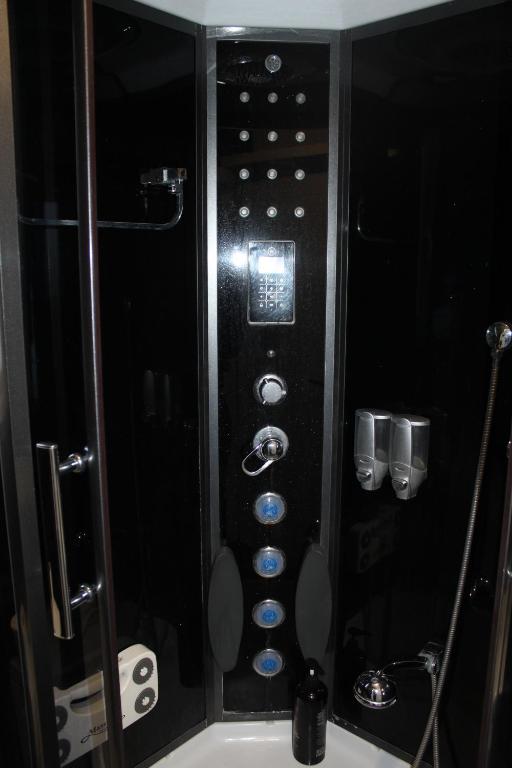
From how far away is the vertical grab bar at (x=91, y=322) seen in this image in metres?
0.71

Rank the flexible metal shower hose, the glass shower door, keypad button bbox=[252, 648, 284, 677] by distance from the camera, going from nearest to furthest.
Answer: the glass shower door → the flexible metal shower hose → keypad button bbox=[252, 648, 284, 677]

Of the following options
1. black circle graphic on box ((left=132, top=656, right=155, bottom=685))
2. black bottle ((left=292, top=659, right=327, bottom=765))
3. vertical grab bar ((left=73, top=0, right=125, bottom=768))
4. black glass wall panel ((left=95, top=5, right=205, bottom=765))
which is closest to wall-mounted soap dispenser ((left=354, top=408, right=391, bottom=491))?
black glass wall panel ((left=95, top=5, right=205, bottom=765))

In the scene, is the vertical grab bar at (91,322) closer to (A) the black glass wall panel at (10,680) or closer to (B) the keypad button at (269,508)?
(A) the black glass wall panel at (10,680)

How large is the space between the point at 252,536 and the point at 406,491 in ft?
1.34

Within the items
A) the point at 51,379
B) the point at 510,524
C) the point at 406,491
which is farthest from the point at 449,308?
the point at 51,379

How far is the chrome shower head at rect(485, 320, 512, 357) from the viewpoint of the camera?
1.14 m

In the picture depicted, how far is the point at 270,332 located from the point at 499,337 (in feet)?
1.64

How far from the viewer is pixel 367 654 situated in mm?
1465

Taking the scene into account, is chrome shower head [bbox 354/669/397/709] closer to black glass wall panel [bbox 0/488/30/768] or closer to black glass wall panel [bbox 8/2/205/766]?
black glass wall panel [bbox 8/2/205/766]

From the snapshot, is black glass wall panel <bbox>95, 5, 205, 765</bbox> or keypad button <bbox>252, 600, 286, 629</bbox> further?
keypad button <bbox>252, 600, 286, 629</bbox>

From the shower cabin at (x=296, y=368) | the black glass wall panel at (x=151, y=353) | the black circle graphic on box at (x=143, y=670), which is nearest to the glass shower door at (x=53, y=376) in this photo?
the shower cabin at (x=296, y=368)

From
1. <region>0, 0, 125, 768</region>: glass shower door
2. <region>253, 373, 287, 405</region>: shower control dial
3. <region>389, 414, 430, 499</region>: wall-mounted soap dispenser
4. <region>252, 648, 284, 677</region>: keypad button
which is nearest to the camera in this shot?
<region>0, 0, 125, 768</region>: glass shower door

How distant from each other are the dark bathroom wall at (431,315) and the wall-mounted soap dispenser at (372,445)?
1.6 inches

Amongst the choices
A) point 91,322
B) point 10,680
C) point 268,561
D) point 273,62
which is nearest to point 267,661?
point 268,561
